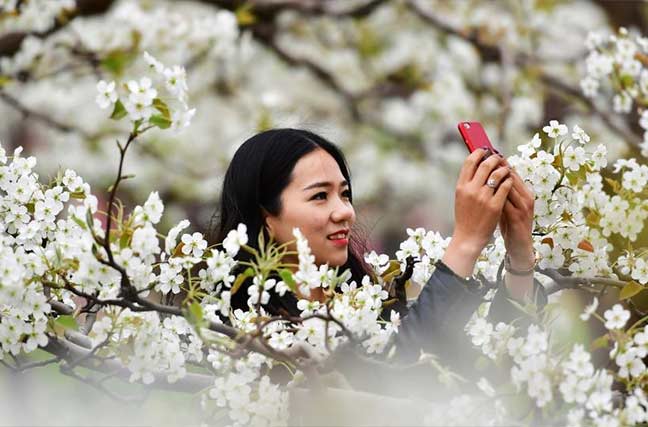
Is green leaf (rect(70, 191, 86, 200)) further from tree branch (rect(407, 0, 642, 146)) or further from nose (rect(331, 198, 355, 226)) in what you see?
tree branch (rect(407, 0, 642, 146))

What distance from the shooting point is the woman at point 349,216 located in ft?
4.40

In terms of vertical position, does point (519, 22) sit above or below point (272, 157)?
above

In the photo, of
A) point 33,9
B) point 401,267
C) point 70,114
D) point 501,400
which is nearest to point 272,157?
point 401,267

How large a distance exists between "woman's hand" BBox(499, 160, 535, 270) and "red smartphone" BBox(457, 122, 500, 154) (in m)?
0.05

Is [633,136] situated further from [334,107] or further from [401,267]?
[334,107]

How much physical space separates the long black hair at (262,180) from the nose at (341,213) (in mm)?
116

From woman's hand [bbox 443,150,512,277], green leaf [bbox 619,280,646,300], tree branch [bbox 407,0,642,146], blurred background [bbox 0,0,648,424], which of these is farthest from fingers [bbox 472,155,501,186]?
blurred background [bbox 0,0,648,424]

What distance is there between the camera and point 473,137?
1.39 meters

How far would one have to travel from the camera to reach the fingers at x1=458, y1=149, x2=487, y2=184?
52.7 inches

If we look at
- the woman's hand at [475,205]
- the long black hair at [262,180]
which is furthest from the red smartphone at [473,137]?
the long black hair at [262,180]

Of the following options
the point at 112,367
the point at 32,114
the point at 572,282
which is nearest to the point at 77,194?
the point at 112,367

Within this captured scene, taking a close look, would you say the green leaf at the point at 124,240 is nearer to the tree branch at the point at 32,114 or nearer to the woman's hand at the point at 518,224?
the woman's hand at the point at 518,224

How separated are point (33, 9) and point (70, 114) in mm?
2664

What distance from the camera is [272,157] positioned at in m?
1.78
